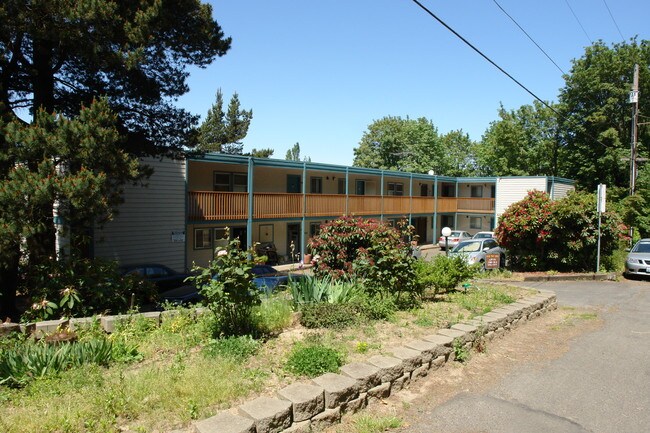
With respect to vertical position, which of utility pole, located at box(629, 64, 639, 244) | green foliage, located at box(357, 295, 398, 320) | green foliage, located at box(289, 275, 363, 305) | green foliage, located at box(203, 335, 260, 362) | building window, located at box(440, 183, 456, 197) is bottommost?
green foliage, located at box(203, 335, 260, 362)

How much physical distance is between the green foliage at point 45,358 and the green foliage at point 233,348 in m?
1.22

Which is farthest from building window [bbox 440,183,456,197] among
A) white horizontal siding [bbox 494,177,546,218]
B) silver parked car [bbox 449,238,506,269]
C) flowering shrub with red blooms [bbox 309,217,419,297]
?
flowering shrub with red blooms [bbox 309,217,419,297]

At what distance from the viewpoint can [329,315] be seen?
693cm

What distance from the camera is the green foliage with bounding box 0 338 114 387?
463cm

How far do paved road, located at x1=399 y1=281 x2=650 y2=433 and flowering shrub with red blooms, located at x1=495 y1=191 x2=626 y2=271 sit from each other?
8.72 meters

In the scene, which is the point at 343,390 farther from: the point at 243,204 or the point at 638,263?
the point at 243,204

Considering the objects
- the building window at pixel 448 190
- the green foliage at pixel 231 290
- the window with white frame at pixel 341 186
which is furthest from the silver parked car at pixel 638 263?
the building window at pixel 448 190

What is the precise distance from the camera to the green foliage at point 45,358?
4633 millimetres

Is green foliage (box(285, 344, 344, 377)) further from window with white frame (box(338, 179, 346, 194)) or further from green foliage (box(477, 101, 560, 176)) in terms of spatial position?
green foliage (box(477, 101, 560, 176))

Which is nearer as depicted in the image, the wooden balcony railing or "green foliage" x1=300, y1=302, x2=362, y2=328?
"green foliage" x1=300, y1=302, x2=362, y2=328

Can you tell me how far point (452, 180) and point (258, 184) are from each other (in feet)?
62.6

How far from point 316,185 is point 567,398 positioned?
22.7 metres

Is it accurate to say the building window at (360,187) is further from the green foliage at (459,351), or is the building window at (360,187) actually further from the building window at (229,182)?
the green foliage at (459,351)

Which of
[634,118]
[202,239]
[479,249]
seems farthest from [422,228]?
[202,239]
